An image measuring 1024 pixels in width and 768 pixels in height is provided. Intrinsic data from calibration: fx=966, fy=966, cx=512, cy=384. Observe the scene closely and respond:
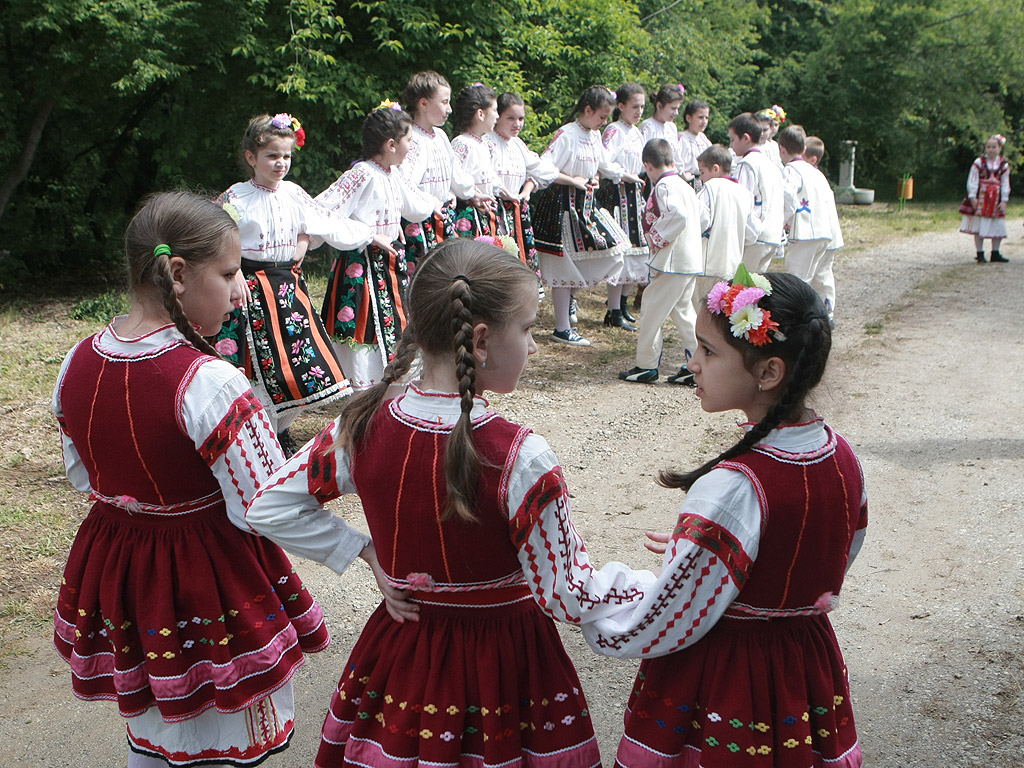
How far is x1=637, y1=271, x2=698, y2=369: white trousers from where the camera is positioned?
6344mm

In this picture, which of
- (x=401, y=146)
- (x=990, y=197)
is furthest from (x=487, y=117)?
(x=990, y=197)

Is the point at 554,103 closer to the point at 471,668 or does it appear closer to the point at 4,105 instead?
the point at 4,105

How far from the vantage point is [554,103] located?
435 inches

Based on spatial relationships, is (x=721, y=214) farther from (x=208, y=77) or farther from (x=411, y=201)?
(x=208, y=77)

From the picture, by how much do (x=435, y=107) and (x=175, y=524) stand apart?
14.6 feet

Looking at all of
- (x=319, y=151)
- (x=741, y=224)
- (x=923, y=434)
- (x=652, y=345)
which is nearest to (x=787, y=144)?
(x=741, y=224)

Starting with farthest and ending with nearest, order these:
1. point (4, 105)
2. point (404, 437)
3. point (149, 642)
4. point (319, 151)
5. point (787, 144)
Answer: point (319, 151), point (4, 105), point (787, 144), point (149, 642), point (404, 437)

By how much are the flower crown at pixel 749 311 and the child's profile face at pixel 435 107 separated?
4.54 meters

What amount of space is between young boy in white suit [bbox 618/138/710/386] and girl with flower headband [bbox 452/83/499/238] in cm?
121

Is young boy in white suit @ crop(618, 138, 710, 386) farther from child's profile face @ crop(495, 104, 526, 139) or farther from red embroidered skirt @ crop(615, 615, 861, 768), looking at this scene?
red embroidered skirt @ crop(615, 615, 861, 768)

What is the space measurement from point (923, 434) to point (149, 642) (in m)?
4.66

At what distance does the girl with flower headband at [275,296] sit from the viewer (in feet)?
15.0

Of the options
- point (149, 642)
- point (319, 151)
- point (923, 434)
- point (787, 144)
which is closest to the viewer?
point (149, 642)

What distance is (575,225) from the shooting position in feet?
25.7
